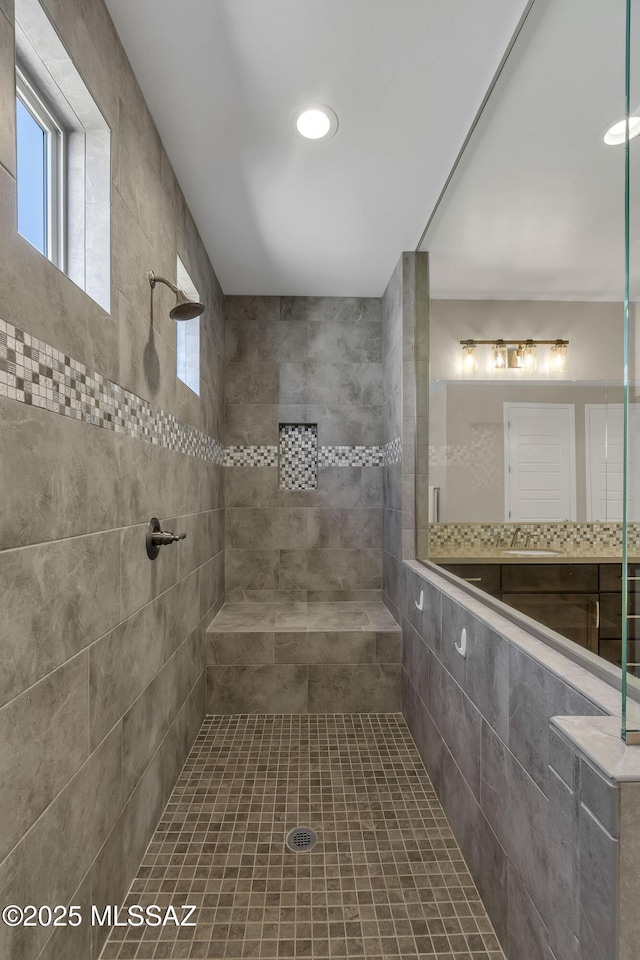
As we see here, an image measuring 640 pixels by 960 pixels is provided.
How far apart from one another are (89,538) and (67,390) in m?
0.41

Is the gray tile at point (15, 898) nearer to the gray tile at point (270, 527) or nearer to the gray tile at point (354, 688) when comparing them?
the gray tile at point (354, 688)

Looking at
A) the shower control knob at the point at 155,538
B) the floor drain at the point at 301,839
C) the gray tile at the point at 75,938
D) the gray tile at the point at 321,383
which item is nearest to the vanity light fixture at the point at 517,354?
the shower control knob at the point at 155,538

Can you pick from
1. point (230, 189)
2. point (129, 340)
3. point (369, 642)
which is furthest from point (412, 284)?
point (369, 642)

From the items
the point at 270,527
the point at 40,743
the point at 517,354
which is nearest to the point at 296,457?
the point at 270,527

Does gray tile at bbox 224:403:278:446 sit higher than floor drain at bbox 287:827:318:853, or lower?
higher

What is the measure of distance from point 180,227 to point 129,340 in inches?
40.5

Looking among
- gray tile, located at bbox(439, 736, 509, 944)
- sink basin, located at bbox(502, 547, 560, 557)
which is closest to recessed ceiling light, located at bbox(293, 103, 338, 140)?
sink basin, located at bbox(502, 547, 560, 557)

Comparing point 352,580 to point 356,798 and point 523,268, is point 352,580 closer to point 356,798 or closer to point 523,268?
point 356,798

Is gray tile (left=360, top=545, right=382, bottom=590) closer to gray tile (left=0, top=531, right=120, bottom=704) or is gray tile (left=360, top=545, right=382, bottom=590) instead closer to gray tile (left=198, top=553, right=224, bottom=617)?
gray tile (left=198, top=553, right=224, bottom=617)

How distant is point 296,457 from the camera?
3957 millimetres

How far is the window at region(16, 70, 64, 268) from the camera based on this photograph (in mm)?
1365

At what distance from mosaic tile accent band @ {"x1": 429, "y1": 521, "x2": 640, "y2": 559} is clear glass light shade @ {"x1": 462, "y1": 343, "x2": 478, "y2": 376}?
2.28ft

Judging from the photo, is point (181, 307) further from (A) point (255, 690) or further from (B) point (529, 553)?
(A) point (255, 690)

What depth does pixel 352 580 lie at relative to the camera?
3.87 metres
